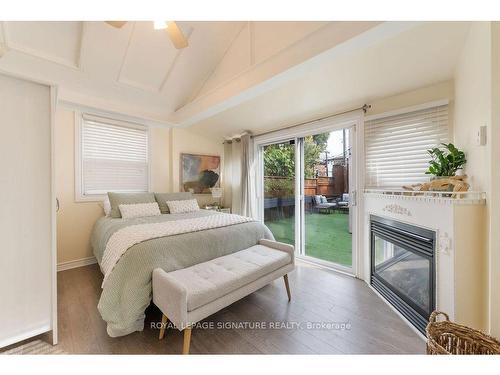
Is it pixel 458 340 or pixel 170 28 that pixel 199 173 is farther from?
pixel 458 340

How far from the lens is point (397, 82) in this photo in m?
2.07

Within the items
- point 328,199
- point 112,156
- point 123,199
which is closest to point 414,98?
point 328,199

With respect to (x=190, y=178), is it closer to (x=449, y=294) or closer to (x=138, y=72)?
(x=138, y=72)

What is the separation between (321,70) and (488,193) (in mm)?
1585

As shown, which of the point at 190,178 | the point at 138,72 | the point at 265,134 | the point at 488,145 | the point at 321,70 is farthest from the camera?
the point at 190,178

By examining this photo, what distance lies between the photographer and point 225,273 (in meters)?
1.68

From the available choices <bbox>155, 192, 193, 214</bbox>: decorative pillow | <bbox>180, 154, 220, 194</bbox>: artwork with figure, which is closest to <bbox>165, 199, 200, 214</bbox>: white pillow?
<bbox>155, 192, 193, 214</bbox>: decorative pillow

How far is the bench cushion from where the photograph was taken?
144cm

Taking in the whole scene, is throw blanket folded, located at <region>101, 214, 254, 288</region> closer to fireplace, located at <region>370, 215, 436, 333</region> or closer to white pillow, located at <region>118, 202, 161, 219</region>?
white pillow, located at <region>118, 202, 161, 219</region>

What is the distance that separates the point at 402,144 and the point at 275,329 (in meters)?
2.23

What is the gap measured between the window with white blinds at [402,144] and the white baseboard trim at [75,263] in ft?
12.9

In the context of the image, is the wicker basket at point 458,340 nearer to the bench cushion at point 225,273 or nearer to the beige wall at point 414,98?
the bench cushion at point 225,273

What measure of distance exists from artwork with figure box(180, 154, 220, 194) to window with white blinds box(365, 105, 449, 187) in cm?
285

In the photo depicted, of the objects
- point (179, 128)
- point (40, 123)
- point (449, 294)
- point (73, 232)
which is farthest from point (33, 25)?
point (449, 294)
